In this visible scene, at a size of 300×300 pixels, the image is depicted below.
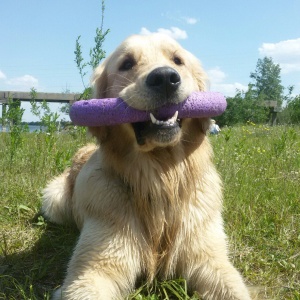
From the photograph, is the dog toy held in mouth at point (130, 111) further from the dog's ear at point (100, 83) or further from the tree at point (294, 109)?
the tree at point (294, 109)

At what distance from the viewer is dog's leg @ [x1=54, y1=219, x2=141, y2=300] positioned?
7.50 feet

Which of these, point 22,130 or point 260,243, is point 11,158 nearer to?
point 22,130

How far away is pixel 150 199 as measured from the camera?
9.00 ft

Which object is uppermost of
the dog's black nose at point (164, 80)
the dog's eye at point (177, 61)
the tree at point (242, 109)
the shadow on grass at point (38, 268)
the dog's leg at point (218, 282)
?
the tree at point (242, 109)

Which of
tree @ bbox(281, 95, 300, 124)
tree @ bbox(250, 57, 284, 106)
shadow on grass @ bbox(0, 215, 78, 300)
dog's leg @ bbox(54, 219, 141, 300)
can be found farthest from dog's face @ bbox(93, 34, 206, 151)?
tree @ bbox(250, 57, 284, 106)

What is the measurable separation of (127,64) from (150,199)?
1.07 metres

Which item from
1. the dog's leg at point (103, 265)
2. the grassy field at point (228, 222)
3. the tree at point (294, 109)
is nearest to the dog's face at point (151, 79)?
the dog's leg at point (103, 265)

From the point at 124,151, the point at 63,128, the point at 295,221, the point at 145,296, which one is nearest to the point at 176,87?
the point at 124,151

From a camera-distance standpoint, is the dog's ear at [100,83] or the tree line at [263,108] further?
the tree line at [263,108]

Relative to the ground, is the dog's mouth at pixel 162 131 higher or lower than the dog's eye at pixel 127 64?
lower

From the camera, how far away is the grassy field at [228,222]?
8.74 ft

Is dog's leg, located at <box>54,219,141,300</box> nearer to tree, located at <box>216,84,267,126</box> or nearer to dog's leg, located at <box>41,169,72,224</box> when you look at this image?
dog's leg, located at <box>41,169,72,224</box>

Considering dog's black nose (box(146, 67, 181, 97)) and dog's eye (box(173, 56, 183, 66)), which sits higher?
dog's eye (box(173, 56, 183, 66))

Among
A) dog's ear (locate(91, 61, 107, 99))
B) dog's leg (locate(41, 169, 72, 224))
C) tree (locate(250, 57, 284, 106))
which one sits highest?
tree (locate(250, 57, 284, 106))
